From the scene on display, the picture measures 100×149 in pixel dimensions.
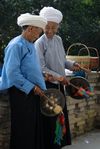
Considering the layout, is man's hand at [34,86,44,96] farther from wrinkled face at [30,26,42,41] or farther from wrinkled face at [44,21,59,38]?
wrinkled face at [44,21,59,38]

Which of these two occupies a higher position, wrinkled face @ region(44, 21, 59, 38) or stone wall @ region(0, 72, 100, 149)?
wrinkled face @ region(44, 21, 59, 38)

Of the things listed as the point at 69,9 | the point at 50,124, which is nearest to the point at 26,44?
the point at 50,124

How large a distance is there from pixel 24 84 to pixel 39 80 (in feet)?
0.60

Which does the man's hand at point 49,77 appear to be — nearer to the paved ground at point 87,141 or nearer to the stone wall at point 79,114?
the stone wall at point 79,114

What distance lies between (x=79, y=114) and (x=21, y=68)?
7.35 ft

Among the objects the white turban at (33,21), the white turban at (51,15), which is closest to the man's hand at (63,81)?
the white turban at (51,15)

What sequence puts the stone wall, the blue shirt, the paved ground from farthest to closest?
1. the paved ground
2. the stone wall
3. the blue shirt

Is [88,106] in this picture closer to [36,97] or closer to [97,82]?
[97,82]

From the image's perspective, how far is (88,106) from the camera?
21.6 feet

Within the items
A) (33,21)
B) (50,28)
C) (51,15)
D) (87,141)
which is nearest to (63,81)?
(50,28)

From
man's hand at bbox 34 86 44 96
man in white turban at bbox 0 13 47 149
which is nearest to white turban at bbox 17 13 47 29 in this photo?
man in white turban at bbox 0 13 47 149

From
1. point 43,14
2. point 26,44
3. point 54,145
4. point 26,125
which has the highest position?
point 43,14

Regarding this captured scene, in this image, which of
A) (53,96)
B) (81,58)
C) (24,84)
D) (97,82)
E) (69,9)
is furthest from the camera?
(69,9)

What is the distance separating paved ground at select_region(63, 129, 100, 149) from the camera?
225 inches
